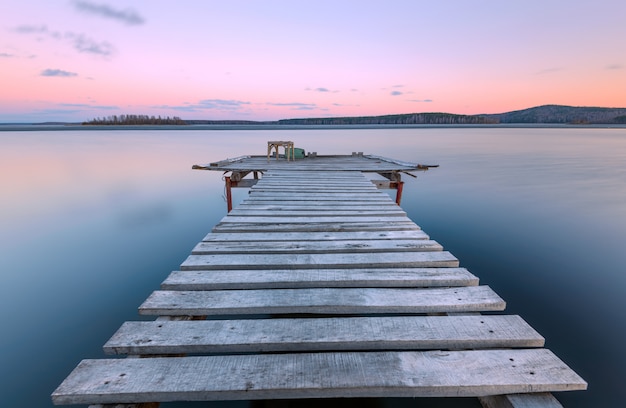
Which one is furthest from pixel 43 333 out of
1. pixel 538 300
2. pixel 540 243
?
pixel 540 243

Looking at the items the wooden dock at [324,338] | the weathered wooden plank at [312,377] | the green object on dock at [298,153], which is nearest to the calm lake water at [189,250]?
the wooden dock at [324,338]

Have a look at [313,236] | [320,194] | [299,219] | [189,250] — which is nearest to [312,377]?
[313,236]

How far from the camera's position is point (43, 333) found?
19.9ft

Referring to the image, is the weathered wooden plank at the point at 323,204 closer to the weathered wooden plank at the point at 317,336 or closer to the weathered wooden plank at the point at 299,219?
the weathered wooden plank at the point at 299,219

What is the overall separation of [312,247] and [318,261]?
1.55 feet

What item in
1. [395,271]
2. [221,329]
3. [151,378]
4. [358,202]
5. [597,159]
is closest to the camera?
[151,378]

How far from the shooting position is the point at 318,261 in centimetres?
352

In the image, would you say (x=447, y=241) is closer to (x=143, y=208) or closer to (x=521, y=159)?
(x=143, y=208)

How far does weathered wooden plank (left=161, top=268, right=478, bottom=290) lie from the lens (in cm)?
298

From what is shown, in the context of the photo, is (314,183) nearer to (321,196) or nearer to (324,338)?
(321,196)

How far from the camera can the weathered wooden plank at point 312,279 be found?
2.98 meters

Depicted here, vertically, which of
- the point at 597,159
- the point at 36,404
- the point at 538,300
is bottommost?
the point at 36,404

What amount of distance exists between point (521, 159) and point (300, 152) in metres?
29.8

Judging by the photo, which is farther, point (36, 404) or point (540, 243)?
point (540, 243)
